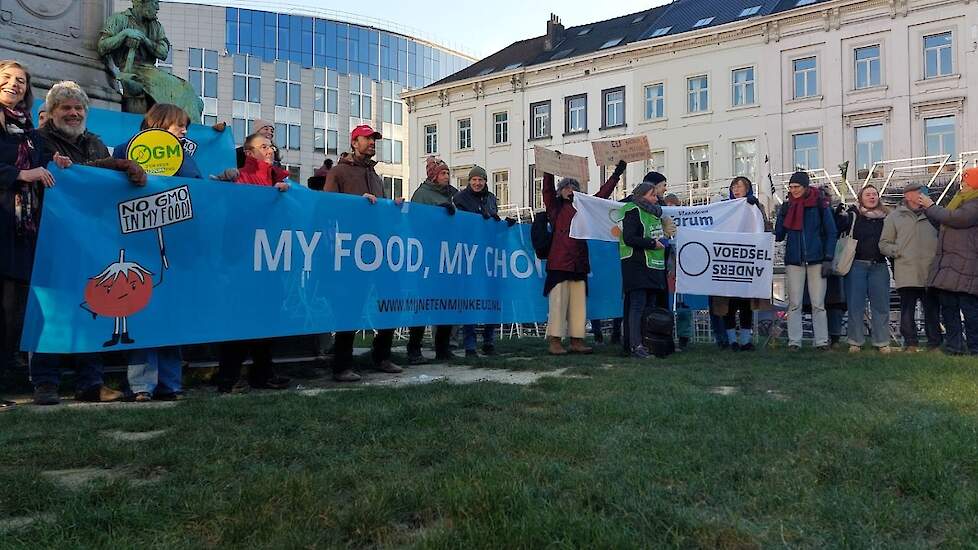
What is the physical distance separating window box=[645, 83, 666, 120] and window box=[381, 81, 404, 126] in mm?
31742

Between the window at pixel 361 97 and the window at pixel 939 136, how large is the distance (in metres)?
44.7

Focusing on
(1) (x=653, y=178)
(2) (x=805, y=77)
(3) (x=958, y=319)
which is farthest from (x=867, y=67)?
(1) (x=653, y=178)

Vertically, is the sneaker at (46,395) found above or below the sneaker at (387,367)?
above

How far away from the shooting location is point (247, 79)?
6291cm

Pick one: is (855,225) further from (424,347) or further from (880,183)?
(880,183)

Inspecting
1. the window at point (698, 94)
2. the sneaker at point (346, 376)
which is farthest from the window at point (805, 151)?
the sneaker at point (346, 376)

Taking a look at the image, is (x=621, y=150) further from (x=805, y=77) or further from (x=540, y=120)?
(x=540, y=120)

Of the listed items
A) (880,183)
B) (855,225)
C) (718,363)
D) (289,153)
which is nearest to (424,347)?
(718,363)

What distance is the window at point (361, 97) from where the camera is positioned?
220 feet

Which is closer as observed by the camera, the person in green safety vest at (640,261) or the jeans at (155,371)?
the jeans at (155,371)

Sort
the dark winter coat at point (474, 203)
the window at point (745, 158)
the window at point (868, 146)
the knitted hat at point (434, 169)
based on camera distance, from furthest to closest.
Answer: the window at point (745, 158)
the window at point (868, 146)
the dark winter coat at point (474, 203)
the knitted hat at point (434, 169)

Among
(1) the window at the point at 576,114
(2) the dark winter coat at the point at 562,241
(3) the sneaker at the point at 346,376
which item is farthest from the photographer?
(1) the window at the point at 576,114

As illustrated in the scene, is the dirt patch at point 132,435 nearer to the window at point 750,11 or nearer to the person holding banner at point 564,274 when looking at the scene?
the person holding banner at point 564,274

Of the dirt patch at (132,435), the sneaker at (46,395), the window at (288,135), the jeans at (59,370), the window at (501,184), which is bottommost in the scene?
the dirt patch at (132,435)
